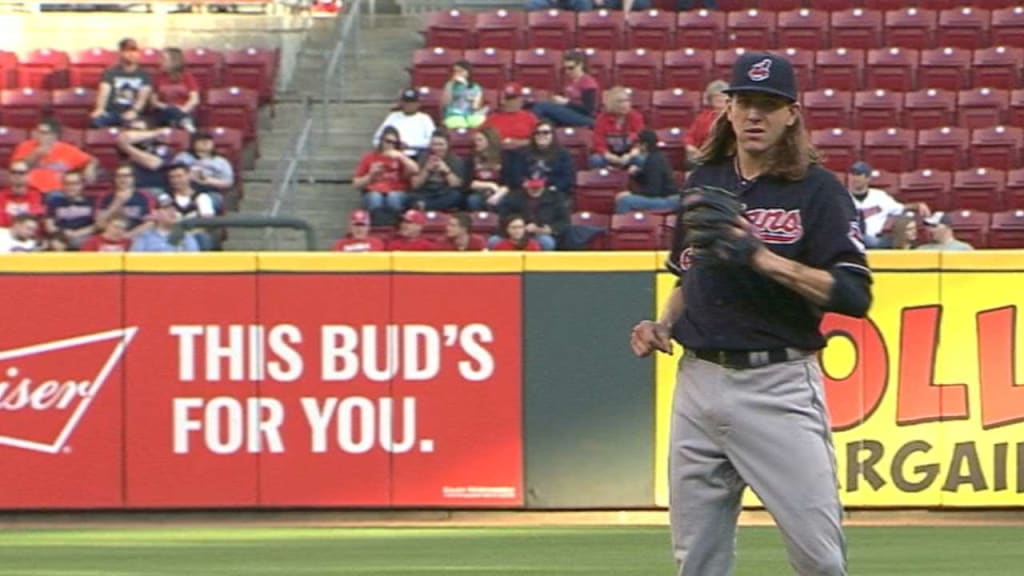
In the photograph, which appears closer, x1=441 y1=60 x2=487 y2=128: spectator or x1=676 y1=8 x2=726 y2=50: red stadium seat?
x1=441 y1=60 x2=487 y2=128: spectator

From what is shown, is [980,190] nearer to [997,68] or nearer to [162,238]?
[997,68]

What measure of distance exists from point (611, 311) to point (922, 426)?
5.85 feet

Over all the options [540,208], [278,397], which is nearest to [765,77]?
[278,397]

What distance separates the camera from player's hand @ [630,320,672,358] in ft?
17.7

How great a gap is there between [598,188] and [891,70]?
2896mm

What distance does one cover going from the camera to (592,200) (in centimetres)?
1504

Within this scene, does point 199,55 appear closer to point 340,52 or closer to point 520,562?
point 340,52

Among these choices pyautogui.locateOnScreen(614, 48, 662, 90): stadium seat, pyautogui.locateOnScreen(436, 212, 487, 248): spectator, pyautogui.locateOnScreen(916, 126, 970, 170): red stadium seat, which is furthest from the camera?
pyautogui.locateOnScreen(614, 48, 662, 90): stadium seat

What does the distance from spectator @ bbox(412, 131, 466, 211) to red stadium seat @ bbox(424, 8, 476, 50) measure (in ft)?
8.78

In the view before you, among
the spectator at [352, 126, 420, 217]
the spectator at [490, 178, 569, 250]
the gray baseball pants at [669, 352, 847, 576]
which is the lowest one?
the gray baseball pants at [669, 352, 847, 576]

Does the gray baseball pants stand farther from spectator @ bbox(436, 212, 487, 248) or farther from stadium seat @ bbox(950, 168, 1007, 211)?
stadium seat @ bbox(950, 168, 1007, 211)

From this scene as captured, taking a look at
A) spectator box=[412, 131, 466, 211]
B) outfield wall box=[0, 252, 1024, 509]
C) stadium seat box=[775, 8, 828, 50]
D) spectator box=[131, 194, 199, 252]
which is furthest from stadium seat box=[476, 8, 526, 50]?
outfield wall box=[0, 252, 1024, 509]

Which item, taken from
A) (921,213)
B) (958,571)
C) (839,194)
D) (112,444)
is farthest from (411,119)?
(839,194)

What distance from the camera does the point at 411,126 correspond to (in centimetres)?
1530
